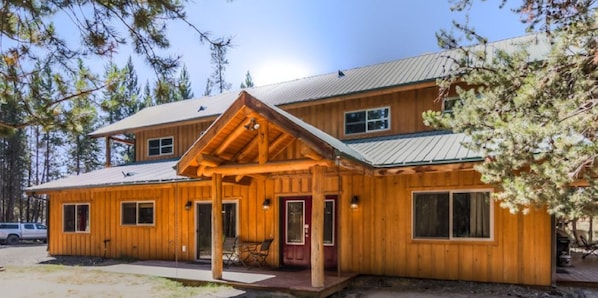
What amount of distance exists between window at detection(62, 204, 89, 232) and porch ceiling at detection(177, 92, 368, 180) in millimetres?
7053

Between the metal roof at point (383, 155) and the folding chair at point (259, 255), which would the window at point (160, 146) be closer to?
the metal roof at point (383, 155)

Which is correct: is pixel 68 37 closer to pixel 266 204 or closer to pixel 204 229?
pixel 266 204

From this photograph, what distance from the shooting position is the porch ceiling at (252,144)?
23.8 feet

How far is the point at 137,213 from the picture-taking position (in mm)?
12578

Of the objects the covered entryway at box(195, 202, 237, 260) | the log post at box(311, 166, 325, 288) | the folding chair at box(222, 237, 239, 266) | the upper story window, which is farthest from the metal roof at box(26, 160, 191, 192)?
the log post at box(311, 166, 325, 288)

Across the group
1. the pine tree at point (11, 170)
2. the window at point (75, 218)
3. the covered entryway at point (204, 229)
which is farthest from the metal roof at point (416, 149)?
the pine tree at point (11, 170)

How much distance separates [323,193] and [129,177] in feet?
24.1

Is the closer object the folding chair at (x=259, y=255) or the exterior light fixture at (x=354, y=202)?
the exterior light fixture at (x=354, y=202)

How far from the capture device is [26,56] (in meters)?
4.86

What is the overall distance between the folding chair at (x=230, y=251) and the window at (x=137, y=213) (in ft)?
9.50

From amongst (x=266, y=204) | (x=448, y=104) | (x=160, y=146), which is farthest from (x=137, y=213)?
(x=448, y=104)

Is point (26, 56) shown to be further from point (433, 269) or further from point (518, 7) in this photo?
point (433, 269)

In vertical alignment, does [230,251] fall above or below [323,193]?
below

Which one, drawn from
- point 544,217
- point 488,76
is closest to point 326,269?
point 544,217
